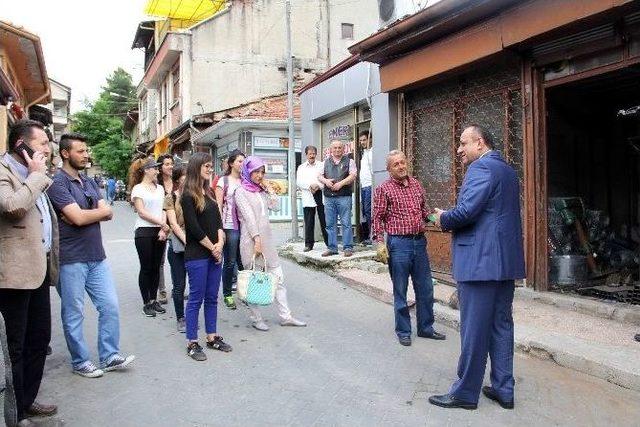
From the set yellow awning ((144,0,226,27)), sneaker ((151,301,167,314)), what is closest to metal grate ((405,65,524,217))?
sneaker ((151,301,167,314))

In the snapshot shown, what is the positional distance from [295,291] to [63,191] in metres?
4.11

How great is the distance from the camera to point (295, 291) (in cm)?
762

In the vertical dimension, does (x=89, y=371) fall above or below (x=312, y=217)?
below

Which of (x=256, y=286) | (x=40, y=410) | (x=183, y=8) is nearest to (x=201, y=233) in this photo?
(x=256, y=286)

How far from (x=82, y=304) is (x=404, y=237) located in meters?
2.90

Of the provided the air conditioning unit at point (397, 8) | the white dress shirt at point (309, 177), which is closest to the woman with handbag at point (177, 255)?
the white dress shirt at point (309, 177)

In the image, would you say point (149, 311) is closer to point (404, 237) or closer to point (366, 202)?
point (404, 237)

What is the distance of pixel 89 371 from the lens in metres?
4.29

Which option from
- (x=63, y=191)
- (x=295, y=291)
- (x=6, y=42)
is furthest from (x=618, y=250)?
(x=6, y=42)

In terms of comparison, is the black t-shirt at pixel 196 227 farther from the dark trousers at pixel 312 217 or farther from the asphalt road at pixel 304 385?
the dark trousers at pixel 312 217

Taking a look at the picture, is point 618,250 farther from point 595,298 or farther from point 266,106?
point 266,106

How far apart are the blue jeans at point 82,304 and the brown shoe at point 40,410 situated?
2.45ft

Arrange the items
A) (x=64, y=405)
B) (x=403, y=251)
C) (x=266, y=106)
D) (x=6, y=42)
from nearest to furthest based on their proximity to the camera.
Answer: (x=64, y=405) → (x=403, y=251) → (x=6, y=42) → (x=266, y=106)

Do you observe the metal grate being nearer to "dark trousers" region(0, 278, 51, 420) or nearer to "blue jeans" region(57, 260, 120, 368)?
"blue jeans" region(57, 260, 120, 368)
